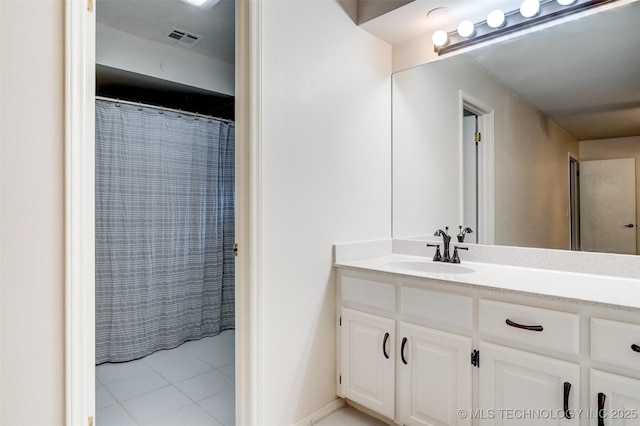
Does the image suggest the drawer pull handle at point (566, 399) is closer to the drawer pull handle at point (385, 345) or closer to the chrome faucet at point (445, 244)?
the drawer pull handle at point (385, 345)

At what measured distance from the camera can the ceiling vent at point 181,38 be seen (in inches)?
106

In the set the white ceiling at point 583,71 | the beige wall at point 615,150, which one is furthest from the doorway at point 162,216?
the beige wall at point 615,150

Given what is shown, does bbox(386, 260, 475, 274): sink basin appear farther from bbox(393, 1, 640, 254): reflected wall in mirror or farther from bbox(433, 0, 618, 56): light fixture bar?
bbox(433, 0, 618, 56): light fixture bar

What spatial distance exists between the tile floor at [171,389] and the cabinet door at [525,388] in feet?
4.25

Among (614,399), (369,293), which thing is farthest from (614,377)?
(369,293)

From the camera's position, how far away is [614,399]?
1.17 metres

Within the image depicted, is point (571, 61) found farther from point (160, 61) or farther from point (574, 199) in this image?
point (160, 61)

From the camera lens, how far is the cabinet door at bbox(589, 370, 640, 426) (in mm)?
1132
